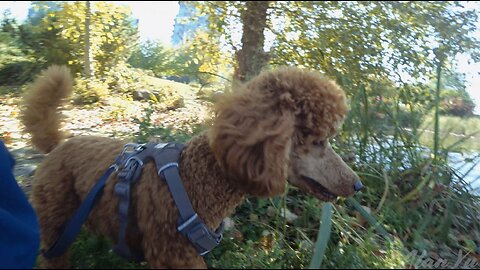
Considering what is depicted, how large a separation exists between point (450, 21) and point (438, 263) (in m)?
3.56

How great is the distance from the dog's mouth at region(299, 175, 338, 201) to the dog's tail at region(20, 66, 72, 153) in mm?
1369

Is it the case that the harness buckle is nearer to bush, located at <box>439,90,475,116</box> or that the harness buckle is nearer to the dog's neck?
the dog's neck

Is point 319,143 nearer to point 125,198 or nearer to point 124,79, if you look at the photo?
point 125,198

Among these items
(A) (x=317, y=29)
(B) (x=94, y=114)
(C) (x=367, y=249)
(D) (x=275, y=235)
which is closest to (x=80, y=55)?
(B) (x=94, y=114)

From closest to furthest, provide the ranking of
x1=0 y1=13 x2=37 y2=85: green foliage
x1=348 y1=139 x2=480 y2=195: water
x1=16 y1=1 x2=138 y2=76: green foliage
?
x1=348 y1=139 x2=480 y2=195: water → x1=0 y1=13 x2=37 y2=85: green foliage → x1=16 y1=1 x2=138 y2=76: green foliage

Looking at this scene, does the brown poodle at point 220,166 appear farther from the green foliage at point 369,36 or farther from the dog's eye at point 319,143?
the green foliage at point 369,36

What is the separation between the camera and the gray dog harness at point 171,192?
1715 millimetres

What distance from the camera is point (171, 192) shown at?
1763 mm

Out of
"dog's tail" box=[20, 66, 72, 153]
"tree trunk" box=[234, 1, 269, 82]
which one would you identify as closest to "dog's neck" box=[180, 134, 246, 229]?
"dog's tail" box=[20, 66, 72, 153]

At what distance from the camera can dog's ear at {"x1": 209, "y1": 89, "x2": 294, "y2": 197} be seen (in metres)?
1.71

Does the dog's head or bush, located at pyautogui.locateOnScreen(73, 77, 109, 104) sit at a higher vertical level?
the dog's head

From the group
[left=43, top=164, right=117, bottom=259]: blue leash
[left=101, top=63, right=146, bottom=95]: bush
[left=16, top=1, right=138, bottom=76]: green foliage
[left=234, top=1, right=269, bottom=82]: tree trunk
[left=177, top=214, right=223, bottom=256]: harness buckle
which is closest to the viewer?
[left=177, top=214, right=223, bottom=256]: harness buckle

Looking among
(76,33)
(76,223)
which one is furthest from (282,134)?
(76,33)

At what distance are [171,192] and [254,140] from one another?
0.40 metres
